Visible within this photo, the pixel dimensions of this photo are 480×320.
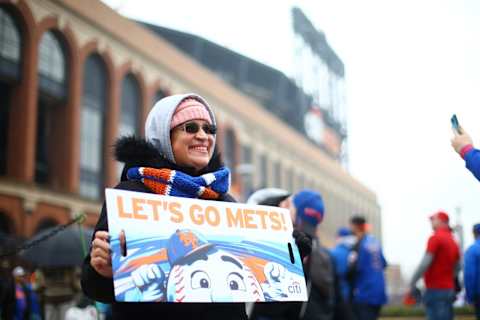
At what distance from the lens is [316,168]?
170ft

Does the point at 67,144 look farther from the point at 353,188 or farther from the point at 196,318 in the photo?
the point at 353,188

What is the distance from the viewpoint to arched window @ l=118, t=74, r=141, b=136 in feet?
90.0

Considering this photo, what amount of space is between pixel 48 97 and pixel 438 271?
56.1 feet

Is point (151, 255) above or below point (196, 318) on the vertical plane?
above

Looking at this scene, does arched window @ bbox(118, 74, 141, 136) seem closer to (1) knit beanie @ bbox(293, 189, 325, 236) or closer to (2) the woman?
(1) knit beanie @ bbox(293, 189, 325, 236)

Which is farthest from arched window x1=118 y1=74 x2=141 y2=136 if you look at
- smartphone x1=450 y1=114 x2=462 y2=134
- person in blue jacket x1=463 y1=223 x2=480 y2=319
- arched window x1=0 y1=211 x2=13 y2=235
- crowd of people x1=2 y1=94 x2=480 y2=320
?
smartphone x1=450 y1=114 x2=462 y2=134

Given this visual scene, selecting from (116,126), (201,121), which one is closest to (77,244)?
(201,121)

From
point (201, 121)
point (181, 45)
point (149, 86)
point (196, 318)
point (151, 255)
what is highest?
point (181, 45)

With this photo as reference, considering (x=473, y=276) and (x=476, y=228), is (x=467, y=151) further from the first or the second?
(x=476, y=228)

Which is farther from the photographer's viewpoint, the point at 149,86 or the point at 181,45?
the point at 181,45

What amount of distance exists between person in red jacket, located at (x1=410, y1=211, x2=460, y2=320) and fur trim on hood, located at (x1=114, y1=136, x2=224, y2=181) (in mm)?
5507

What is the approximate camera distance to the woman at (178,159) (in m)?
2.53

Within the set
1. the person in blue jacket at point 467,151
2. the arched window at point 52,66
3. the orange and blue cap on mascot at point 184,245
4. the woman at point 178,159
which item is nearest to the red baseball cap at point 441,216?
the person in blue jacket at point 467,151

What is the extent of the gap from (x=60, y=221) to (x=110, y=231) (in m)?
20.8
